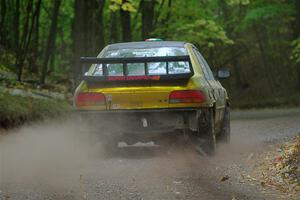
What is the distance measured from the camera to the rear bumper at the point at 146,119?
980 cm

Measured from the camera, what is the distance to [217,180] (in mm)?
8062

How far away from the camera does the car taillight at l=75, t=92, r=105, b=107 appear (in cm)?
981

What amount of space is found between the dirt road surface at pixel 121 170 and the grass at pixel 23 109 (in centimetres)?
75

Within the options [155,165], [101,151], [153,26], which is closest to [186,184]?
[155,165]

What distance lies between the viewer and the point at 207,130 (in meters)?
10.0

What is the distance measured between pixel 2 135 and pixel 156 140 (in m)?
4.16

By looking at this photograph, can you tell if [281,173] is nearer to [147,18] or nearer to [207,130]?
[207,130]

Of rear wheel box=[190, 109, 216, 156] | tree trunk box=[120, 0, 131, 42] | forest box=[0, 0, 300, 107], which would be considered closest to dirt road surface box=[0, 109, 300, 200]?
rear wheel box=[190, 109, 216, 156]

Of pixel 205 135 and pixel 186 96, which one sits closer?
pixel 186 96

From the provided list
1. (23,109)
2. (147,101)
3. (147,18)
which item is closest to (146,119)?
(147,101)

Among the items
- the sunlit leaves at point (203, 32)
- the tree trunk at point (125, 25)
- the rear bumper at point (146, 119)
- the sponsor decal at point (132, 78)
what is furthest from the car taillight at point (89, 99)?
the sunlit leaves at point (203, 32)

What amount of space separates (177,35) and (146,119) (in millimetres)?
18339

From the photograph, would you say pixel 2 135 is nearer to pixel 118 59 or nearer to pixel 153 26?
pixel 118 59

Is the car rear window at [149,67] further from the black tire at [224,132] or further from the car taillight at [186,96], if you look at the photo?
the black tire at [224,132]
